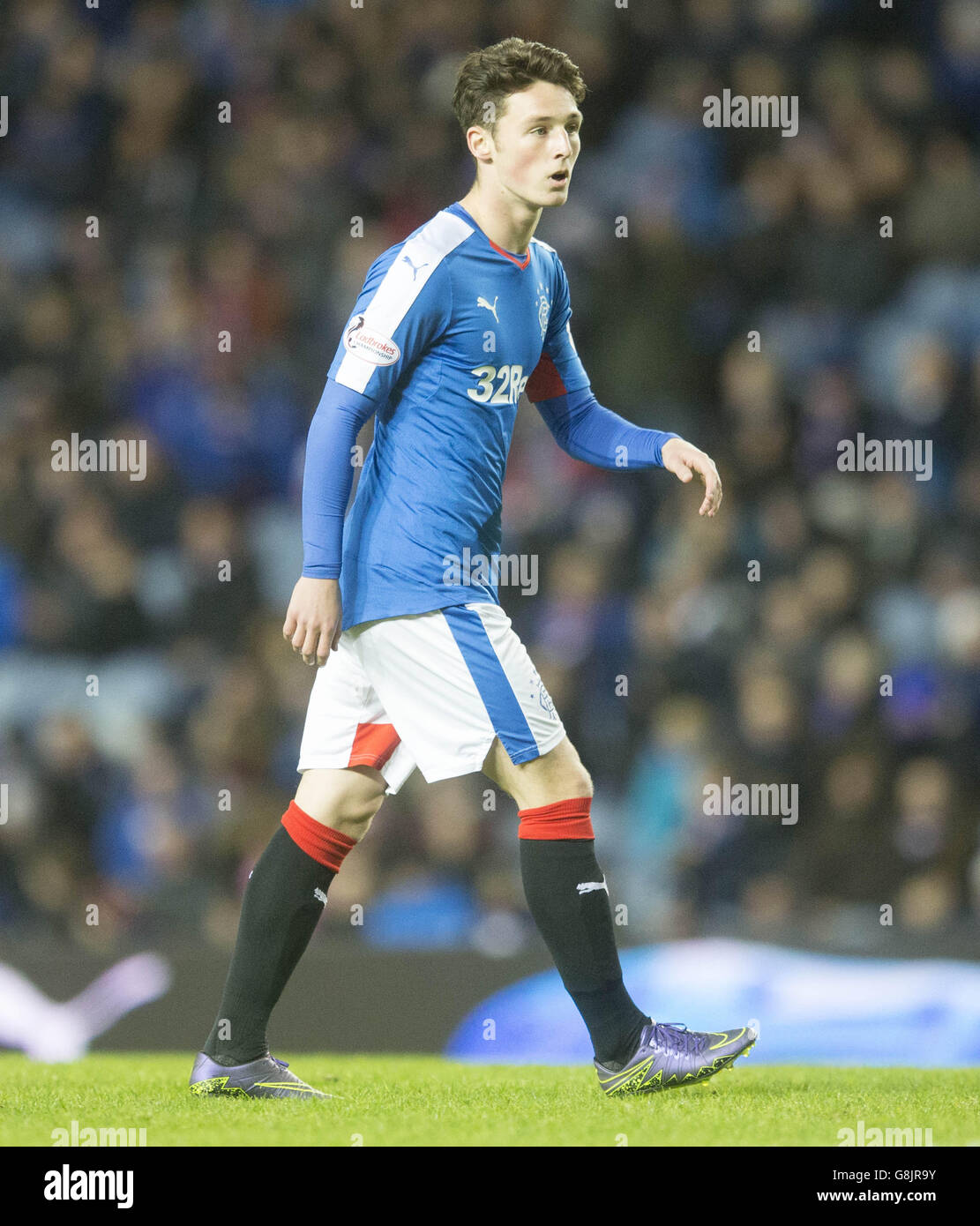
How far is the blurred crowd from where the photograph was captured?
251 inches

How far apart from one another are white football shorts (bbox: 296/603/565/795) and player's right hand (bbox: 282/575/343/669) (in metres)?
0.09

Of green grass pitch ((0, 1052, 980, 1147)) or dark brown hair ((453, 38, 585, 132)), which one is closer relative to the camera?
green grass pitch ((0, 1052, 980, 1147))

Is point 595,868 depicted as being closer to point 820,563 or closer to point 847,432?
point 820,563

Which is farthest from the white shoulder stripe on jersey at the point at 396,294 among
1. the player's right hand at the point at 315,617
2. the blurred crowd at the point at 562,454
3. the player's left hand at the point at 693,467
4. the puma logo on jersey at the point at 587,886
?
the blurred crowd at the point at 562,454

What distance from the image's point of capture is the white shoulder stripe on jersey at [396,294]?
347 centimetres

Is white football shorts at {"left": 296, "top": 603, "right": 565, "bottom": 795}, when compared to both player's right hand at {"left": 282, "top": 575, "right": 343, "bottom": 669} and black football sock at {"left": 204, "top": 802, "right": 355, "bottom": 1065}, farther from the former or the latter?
black football sock at {"left": 204, "top": 802, "right": 355, "bottom": 1065}

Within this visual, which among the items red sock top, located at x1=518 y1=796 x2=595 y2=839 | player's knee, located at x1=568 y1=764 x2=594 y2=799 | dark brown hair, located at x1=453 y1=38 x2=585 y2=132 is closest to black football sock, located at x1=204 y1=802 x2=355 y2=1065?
red sock top, located at x1=518 y1=796 x2=595 y2=839

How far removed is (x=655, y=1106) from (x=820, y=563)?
399 centimetres

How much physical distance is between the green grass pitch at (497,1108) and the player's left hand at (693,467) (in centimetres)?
135

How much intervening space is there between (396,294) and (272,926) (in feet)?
4.86

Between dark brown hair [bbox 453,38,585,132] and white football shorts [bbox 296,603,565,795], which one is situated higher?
dark brown hair [bbox 453,38,585,132]

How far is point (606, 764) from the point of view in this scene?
21.7 ft

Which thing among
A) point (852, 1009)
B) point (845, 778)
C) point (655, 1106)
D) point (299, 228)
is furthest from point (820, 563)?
point (655, 1106)

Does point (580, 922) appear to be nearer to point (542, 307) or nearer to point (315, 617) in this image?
point (315, 617)
